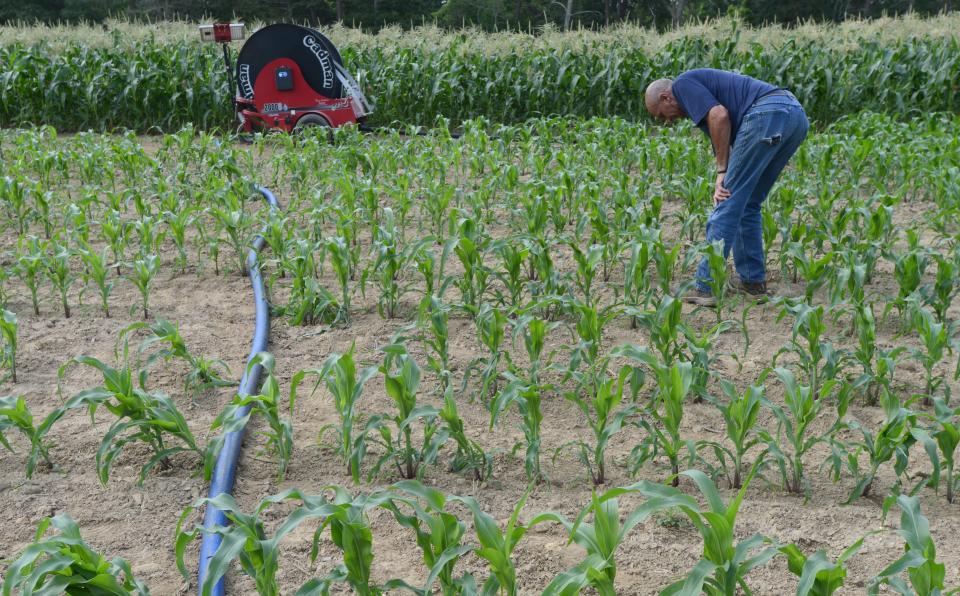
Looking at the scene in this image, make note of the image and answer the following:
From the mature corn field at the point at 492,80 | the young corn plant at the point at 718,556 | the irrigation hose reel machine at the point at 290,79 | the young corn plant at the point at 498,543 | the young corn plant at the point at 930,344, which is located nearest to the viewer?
the young corn plant at the point at 718,556

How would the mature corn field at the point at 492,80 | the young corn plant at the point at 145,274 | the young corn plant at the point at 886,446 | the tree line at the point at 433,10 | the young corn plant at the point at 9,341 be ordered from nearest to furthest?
the young corn plant at the point at 886,446, the young corn plant at the point at 9,341, the young corn plant at the point at 145,274, the mature corn field at the point at 492,80, the tree line at the point at 433,10

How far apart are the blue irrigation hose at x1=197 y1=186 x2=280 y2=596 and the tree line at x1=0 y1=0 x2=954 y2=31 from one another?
2852 cm

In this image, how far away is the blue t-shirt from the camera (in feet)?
14.4

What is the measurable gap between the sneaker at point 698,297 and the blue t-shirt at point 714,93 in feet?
2.89

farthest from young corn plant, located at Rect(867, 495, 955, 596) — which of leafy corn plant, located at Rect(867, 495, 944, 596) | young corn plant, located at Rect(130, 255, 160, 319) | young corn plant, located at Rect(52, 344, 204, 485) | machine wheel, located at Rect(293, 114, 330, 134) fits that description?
machine wheel, located at Rect(293, 114, 330, 134)

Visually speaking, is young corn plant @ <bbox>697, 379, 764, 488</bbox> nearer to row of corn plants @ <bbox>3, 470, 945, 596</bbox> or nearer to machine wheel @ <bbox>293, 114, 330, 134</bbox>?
row of corn plants @ <bbox>3, 470, 945, 596</bbox>

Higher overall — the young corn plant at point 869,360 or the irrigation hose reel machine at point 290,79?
the irrigation hose reel machine at point 290,79

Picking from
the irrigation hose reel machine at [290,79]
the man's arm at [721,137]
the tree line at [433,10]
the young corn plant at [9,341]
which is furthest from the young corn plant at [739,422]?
the tree line at [433,10]

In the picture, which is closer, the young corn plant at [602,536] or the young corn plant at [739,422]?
the young corn plant at [602,536]

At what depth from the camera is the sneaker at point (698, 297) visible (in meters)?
4.62

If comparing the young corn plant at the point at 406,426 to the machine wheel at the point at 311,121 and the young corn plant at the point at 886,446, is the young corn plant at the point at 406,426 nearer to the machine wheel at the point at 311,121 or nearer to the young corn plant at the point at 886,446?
the young corn plant at the point at 886,446

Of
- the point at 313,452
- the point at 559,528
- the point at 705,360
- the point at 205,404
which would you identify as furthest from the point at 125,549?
the point at 705,360

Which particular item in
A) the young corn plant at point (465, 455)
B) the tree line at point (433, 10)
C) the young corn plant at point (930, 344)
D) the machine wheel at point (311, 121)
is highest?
the tree line at point (433, 10)

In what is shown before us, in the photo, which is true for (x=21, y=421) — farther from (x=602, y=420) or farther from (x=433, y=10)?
(x=433, y=10)
